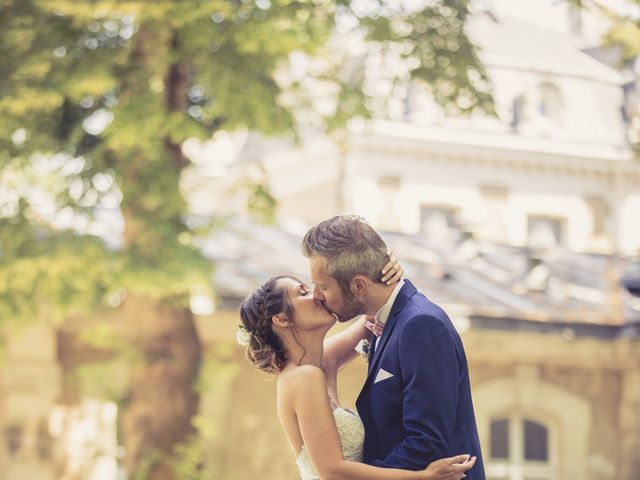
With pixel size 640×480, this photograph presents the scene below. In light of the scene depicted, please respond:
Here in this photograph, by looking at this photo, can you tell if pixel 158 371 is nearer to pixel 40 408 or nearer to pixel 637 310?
pixel 40 408

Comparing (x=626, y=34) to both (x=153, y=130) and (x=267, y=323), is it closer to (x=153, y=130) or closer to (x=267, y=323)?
(x=153, y=130)

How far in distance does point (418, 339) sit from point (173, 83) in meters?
8.87

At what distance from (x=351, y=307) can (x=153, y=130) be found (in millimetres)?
7570

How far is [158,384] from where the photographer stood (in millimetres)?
12273

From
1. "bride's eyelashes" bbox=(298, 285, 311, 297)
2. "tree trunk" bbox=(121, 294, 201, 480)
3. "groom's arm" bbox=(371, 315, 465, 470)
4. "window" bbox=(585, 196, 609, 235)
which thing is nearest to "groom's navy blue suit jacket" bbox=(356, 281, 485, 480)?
"groom's arm" bbox=(371, 315, 465, 470)

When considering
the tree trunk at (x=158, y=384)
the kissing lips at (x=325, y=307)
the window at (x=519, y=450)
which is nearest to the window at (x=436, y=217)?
the window at (x=519, y=450)

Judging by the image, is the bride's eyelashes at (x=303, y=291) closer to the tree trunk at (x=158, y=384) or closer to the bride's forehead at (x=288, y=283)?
the bride's forehead at (x=288, y=283)

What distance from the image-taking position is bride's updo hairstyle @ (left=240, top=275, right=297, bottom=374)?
4.07 m

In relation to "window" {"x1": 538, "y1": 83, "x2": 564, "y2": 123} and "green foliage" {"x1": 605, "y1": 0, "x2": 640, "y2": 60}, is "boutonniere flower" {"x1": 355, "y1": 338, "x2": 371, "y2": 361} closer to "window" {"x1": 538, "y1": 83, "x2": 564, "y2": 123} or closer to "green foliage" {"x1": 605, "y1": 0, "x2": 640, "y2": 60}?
"green foliage" {"x1": 605, "y1": 0, "x2": 640, "y2": 60}

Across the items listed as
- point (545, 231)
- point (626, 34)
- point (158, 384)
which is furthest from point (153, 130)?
point (545, 231)

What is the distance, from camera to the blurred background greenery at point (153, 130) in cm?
1138

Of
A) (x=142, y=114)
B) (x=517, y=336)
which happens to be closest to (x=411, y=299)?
(x=142, y=114)

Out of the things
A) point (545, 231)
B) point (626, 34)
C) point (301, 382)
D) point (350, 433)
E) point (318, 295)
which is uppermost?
point (318, 295)

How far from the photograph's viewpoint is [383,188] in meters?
35.0
